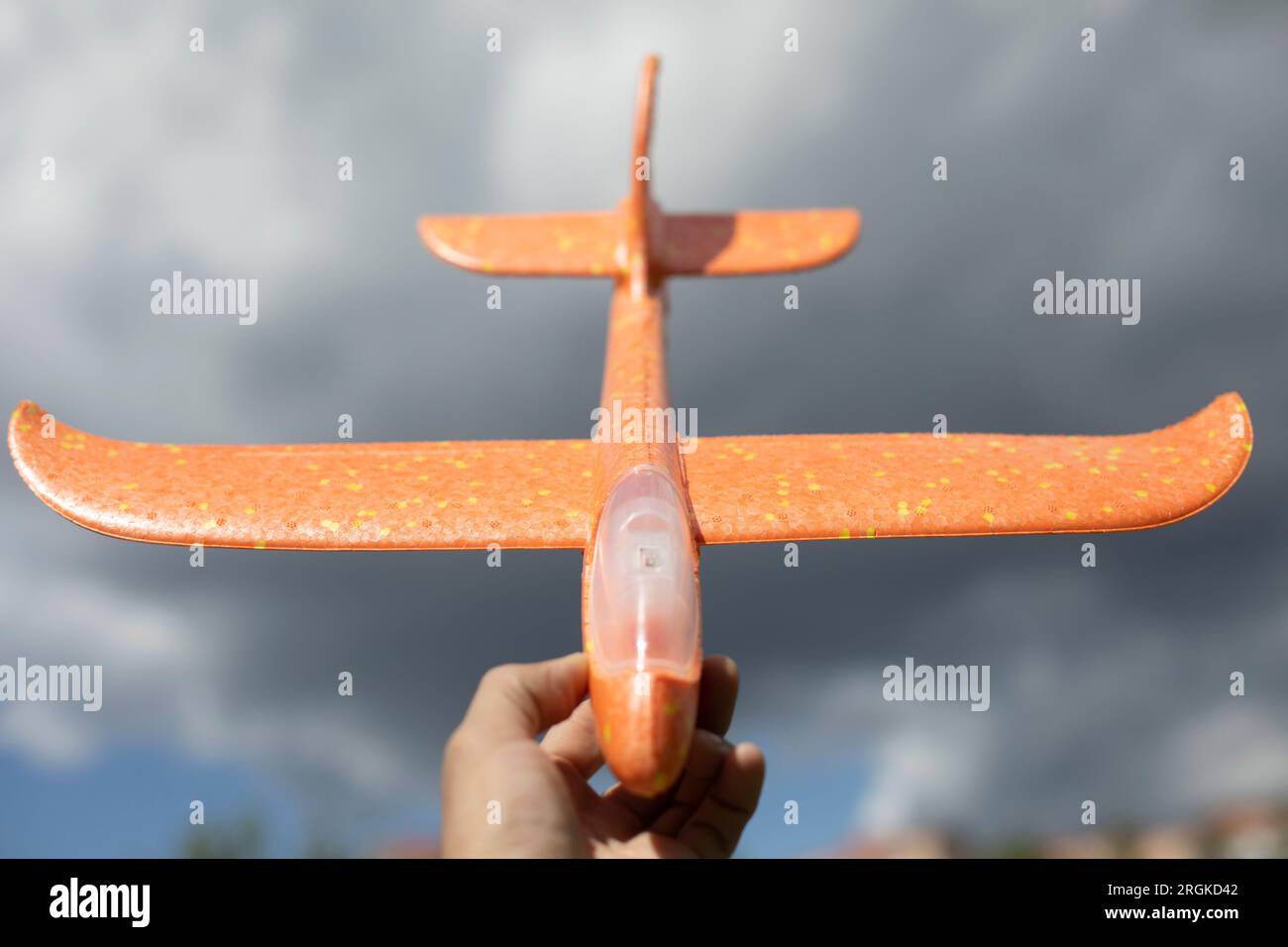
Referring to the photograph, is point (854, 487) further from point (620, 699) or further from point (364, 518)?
point (364, 518)

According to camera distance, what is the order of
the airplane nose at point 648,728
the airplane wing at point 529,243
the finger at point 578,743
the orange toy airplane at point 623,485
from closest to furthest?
the airplane nose at point 648,728 < the finger at point 578,743 < the orange toy airplane at point 623,485 < the airplane wing at point 529,243

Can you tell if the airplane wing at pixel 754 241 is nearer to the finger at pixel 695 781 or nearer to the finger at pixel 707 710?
the finger at pixel 707 710

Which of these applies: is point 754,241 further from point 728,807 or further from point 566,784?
point 566,784

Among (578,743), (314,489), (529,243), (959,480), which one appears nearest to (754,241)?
(529,243)

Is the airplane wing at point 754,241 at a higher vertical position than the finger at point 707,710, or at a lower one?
higher

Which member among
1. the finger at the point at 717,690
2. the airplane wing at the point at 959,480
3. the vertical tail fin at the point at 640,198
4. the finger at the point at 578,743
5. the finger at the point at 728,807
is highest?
the vertical tail fin at the point at 640,198

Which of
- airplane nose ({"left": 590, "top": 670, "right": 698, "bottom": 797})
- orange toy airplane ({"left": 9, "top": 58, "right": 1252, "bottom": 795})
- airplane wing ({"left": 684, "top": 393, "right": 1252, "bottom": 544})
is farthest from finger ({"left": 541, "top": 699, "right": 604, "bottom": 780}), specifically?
airplane wing ({"left": 684, "top": 393, "right": 1252, "bottom": 544})

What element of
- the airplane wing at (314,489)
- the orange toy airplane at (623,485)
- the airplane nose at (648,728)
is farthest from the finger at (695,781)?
the airplane wing at (314,489)

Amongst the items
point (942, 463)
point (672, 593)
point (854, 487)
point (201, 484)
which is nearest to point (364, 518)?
point (201, 484)
